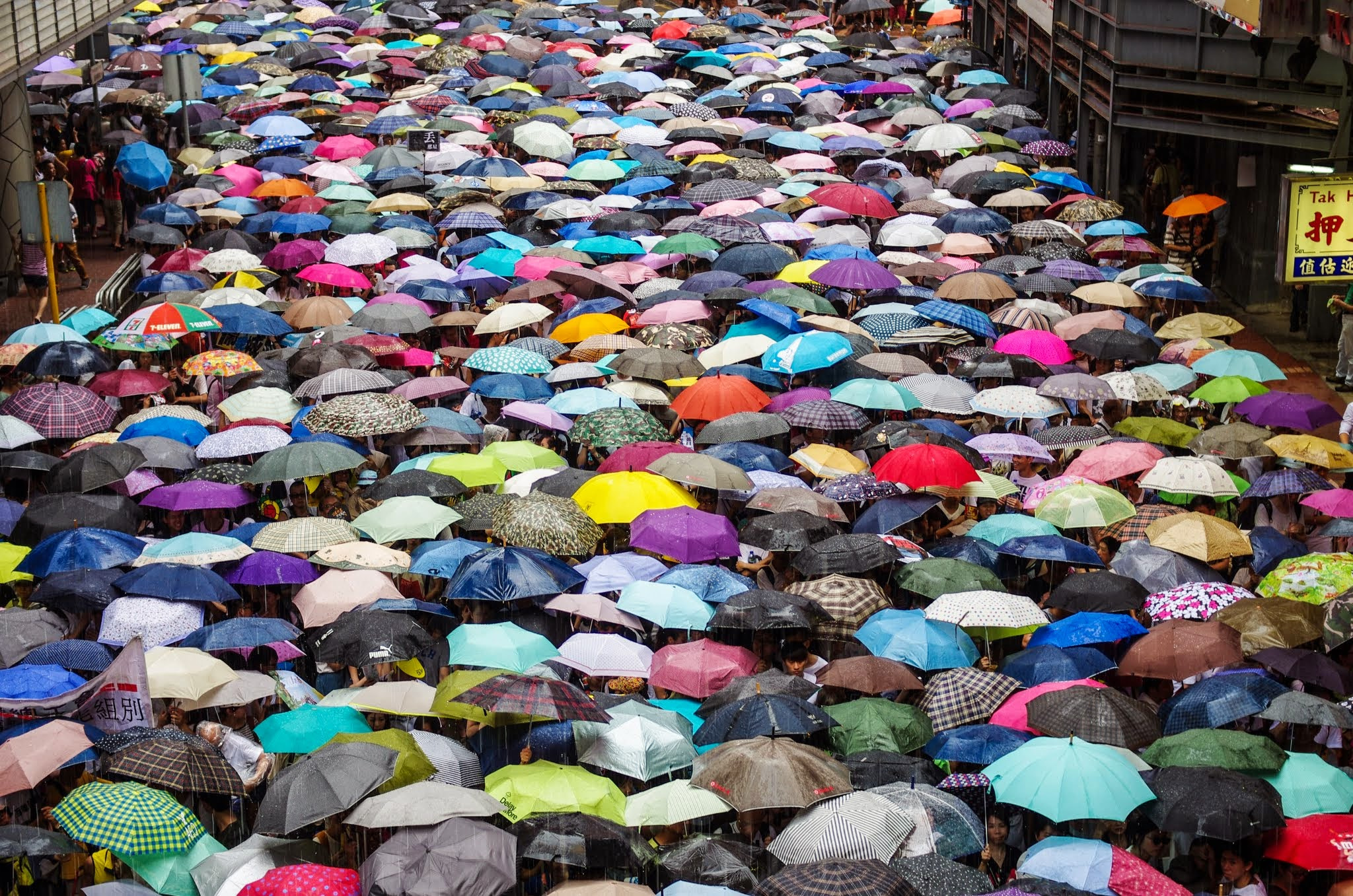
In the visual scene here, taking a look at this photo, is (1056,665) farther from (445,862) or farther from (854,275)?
(854,275)

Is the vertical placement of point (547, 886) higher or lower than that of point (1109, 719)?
lower

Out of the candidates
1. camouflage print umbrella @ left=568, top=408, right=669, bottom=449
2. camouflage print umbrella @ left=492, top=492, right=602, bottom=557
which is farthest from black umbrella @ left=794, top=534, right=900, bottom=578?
camouflage print umbrella @ left=568, top=408, right=669, bottom=449

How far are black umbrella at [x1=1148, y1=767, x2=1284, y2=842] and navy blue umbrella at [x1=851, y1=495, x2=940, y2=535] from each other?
437 cm

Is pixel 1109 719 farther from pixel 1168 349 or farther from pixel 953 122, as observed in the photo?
pixel 953 122

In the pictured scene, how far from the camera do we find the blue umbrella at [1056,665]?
36.6 ft

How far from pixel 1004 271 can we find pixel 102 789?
1368 cm

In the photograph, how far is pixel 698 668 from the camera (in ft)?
36.8

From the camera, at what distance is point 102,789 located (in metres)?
9.30

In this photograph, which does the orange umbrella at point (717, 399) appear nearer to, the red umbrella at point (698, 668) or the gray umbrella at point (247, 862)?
the red umbrella at point (698, 668)

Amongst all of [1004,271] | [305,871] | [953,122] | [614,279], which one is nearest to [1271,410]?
[1004,271]

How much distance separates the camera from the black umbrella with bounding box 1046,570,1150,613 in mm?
12031

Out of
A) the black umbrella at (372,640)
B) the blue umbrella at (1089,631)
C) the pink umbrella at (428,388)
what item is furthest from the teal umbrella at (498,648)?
the pink umbrella at (428,388)

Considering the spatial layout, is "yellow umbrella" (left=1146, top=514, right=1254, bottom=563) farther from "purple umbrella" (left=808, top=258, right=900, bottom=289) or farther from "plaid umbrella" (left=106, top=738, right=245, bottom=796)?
"purple umbrella" (left=808, top=258, right=900, bottom=289)

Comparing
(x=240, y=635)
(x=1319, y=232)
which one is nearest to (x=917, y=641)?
(x=240, y=635)
